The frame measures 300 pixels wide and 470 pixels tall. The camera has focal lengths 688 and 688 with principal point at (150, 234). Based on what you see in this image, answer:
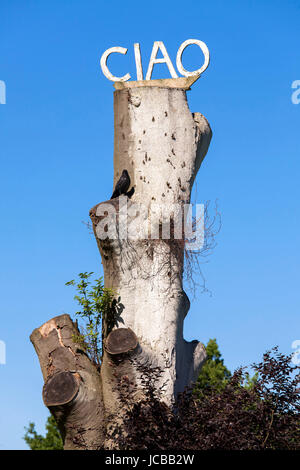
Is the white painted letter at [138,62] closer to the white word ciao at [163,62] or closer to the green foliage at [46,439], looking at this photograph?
the white word ciao at [163,62]

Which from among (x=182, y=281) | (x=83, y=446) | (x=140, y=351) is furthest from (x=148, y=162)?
(x=83, y=446)

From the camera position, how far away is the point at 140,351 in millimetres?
8844

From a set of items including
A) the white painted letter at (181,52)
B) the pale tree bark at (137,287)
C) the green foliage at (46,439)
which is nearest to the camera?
the pale tree bark at (137,287)

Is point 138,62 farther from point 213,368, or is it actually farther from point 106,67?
point 213,368

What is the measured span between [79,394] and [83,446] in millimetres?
680

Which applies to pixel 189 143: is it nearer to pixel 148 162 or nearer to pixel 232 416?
pixel 148 162
